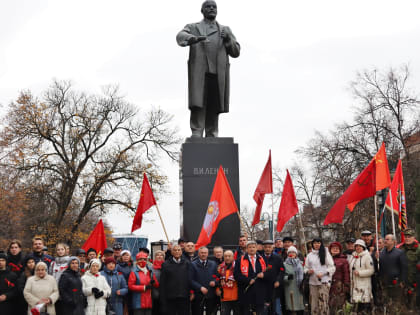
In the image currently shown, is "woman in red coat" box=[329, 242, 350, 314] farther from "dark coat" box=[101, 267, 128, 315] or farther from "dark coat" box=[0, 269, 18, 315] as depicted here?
"dark coat" box=[0, 269, 18, 315]

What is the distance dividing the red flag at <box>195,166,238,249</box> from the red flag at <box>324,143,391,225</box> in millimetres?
1744

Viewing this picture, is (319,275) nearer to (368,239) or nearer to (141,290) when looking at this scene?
(368,239)

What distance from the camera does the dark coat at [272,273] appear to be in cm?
951

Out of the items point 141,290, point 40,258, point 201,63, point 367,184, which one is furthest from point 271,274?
point 201,63

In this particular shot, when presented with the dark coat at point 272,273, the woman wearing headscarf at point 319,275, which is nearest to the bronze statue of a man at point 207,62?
the dark coat at point 272,273

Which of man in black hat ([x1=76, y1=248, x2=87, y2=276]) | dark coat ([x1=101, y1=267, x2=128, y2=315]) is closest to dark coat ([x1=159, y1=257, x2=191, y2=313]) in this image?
dark coat ([x1=101, y1=267, x2=128, y2=315])

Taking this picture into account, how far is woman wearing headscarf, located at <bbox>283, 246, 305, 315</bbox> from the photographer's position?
10094mm

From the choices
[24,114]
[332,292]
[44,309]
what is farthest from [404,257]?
[24,114]

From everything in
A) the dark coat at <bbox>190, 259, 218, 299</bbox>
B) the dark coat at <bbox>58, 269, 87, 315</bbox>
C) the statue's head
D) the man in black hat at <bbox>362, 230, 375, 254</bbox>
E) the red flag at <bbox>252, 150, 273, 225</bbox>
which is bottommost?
the dark coat at <bbox>58, 269, 87, 315</bbox>

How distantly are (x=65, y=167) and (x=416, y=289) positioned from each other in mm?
23578

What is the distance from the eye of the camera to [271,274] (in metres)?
9.55

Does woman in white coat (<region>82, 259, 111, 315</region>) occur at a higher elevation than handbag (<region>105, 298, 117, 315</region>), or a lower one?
higher

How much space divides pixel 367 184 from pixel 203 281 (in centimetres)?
352

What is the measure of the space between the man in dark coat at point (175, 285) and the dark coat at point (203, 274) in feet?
0.37
